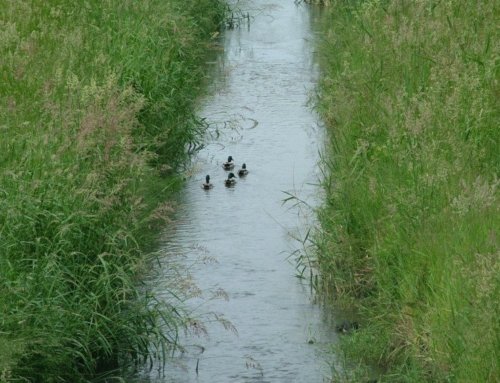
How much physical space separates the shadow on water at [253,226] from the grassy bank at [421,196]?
0.32 meters

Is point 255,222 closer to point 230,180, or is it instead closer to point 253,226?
point 253,226

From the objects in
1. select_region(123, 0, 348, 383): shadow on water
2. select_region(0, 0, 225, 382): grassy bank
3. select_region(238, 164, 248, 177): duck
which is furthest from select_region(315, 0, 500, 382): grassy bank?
select_region(0, 0, 225, 382): grassy bank

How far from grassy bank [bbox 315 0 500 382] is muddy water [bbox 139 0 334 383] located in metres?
0.32

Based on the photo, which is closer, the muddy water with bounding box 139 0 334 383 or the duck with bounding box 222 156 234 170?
the muddy water with bounding box 139 0 334 383

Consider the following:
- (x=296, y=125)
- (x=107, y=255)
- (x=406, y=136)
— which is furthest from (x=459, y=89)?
(x=296, y=125)

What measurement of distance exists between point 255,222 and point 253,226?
Answer: 8 centimetres

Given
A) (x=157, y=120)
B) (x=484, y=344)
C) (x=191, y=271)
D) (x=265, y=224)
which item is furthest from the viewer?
(x=157, y=120)

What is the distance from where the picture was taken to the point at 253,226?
721 centimetres

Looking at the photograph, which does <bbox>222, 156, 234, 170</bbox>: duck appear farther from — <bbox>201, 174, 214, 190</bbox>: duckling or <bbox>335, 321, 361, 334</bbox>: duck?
<bbox>335, 321, 361, 334</bbox>: duck

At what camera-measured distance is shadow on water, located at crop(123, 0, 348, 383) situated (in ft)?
17.5

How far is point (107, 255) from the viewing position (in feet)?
→ 17.3

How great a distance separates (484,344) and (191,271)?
264cm

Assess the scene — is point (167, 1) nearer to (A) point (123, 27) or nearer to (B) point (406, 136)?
(A) point (123, 27)

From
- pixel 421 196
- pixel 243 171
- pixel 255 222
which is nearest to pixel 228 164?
pixel 243 171
